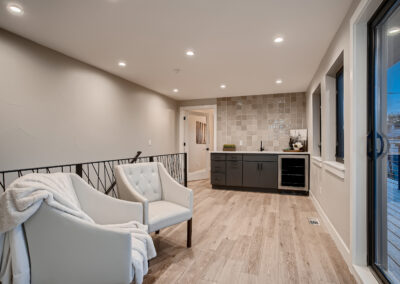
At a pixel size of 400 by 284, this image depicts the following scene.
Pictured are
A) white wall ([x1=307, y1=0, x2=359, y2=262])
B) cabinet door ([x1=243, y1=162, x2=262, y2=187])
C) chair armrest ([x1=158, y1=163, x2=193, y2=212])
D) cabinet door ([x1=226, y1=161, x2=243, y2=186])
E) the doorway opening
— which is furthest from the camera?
the doorway opening

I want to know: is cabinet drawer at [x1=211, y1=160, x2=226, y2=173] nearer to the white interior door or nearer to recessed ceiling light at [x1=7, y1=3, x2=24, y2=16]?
the white interior door

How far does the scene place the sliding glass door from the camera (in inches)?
54.9

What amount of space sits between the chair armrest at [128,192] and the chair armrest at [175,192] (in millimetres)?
466

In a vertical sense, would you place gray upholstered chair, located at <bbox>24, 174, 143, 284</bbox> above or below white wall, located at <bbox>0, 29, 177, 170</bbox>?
below

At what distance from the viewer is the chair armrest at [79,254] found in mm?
1167

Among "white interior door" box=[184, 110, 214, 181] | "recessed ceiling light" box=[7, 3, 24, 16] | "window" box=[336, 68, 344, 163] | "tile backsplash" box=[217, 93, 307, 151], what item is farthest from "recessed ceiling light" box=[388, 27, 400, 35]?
"white interior door" box=[184, 110, 214, 181]

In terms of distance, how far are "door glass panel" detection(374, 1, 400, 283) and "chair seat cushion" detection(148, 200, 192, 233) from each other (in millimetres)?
1607

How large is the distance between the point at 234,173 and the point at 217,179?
17.7 inches

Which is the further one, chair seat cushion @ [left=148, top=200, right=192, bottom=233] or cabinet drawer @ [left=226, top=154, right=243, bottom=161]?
cabinet drawer @ [left=226, top=154, right=243, bottom=161]

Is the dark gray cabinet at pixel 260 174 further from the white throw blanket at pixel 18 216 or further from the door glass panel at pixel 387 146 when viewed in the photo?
the white throw blanket at pixel 18 216

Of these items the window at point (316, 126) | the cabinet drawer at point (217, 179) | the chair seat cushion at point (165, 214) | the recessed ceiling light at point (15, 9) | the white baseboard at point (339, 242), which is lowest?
the white baseboard at point (339, 242)

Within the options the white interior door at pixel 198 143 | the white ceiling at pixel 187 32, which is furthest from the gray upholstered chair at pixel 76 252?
the white interior door at pixel 198 143

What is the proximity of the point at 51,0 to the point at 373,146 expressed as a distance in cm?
295

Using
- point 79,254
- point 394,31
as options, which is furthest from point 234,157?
point 79,254
